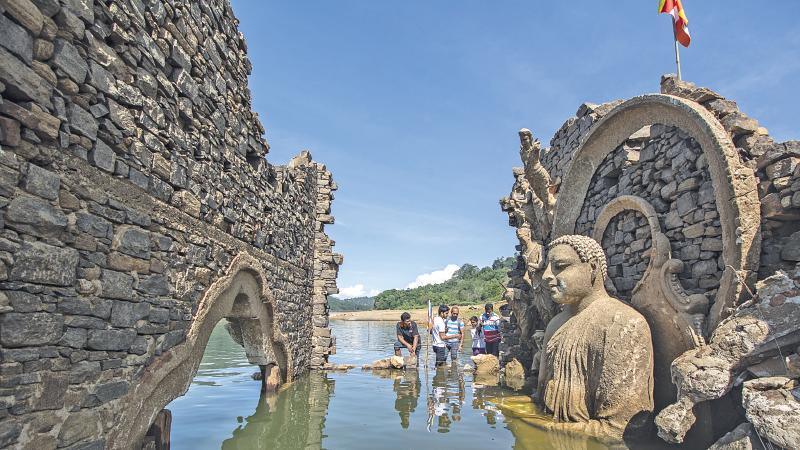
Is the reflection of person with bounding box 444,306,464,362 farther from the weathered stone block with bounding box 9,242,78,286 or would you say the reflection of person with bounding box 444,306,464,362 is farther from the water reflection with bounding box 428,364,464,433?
the weathered stone block with bounding box 9,242,78,286

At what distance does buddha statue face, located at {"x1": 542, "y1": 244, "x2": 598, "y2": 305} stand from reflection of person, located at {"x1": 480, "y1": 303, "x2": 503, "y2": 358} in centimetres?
495

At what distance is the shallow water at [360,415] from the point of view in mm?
5133

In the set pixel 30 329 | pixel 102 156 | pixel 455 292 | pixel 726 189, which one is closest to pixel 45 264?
pixel 30 329

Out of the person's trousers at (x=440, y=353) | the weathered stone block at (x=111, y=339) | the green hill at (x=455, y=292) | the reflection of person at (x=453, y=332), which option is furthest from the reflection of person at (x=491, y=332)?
the green hill at (x=455, y=292)

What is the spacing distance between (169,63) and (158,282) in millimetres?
2083

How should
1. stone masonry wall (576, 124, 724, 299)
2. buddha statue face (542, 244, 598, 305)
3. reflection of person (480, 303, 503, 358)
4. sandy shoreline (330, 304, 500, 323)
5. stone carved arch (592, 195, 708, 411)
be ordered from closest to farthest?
stone carved arch (592, 195, 708, 411) < stone masonry wall (576, 124, 724, 299) < buddha statue face (542, 244, 598, 305) < reflection of person (480, 303, 503, 358) < sandy shoreline (330, 304, 500, 323)

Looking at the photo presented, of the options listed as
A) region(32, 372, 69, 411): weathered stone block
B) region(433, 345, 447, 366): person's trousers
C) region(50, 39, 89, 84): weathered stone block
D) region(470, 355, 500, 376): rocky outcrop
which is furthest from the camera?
region(433, 345, 447, 366): person's trousers

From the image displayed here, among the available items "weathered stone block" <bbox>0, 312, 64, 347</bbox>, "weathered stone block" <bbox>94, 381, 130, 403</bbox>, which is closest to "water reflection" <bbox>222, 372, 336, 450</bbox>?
"weathered stone block" <bbox>94, 381, 130, 403</bbox>

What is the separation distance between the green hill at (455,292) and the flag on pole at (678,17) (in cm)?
4036

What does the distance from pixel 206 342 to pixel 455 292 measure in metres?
55.5

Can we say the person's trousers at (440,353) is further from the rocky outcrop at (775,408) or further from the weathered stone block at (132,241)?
the weathered stone block at (132,241)

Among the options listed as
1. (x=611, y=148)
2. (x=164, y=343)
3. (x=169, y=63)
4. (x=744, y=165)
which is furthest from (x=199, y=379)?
(x=744, y=165)

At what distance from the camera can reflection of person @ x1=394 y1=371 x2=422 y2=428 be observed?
6.22 metres

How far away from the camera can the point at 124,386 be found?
373 centimetres
